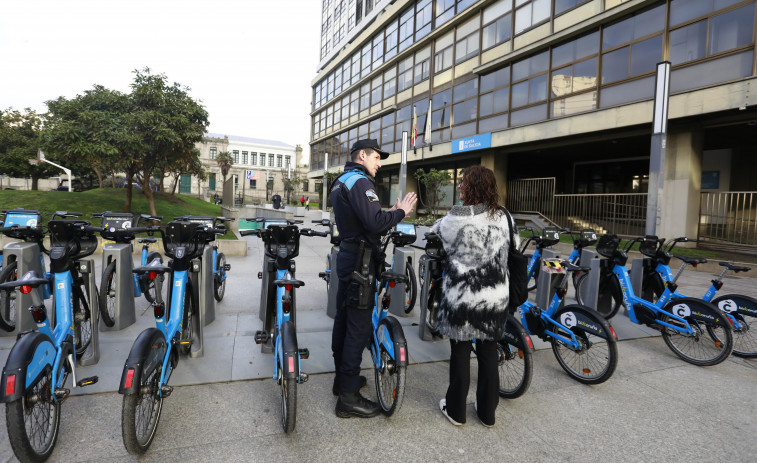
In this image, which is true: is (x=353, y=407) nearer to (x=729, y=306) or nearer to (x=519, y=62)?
(x=729, y=306)

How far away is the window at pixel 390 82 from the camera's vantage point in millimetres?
26841

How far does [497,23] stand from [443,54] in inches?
164

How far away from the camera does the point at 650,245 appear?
4.97 m

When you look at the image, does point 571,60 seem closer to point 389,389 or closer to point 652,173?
point 652,173

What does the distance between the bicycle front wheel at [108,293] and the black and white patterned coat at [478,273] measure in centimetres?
385

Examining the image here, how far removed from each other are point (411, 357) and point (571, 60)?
16.1m

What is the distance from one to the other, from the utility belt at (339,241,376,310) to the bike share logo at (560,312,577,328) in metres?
1.87

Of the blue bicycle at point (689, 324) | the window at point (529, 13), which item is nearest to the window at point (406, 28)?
the window at point (529, 13)

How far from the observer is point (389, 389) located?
281cm

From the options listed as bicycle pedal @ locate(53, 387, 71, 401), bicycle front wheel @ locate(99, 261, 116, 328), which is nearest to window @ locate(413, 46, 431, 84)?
bicycle front wheel @ locate(99, 261, 116, 328)

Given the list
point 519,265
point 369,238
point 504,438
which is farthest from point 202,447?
point 519,265

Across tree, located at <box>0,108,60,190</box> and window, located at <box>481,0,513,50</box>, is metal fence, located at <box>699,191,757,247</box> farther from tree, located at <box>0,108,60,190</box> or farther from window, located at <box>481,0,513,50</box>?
tree, located at <box>0,108,60,190</box>

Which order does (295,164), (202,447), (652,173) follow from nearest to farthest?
(202,447), (652,173), (295,164)

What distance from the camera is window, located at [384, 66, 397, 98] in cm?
2684
